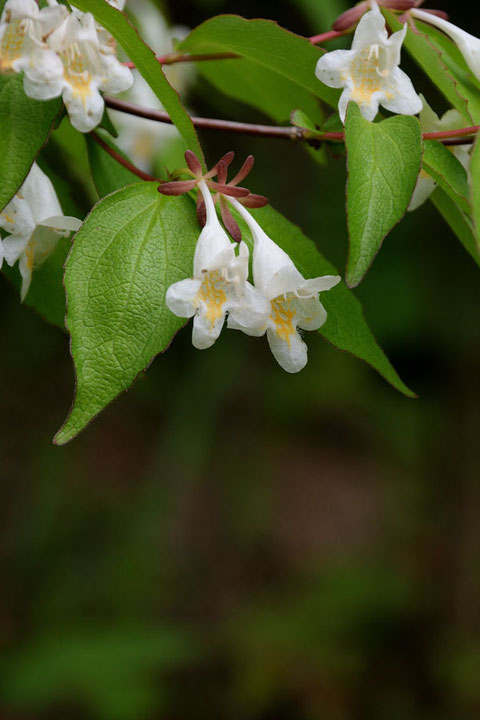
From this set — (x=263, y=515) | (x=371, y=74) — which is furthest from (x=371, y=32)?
(x=263, y=515)

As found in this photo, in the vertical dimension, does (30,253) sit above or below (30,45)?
below

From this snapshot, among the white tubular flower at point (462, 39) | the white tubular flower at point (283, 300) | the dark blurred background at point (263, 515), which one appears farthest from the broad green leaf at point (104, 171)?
the dark blurred background at point (263, 515)

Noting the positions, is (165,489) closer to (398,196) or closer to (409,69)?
(409,69)

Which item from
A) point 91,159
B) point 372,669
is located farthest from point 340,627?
point 91,159

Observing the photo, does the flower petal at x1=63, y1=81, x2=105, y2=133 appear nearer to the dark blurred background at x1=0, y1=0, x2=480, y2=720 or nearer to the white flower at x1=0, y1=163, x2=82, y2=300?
the white flower at x1=0, y1=163, x2=82, y2=300

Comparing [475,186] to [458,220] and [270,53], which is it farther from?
[270,53]

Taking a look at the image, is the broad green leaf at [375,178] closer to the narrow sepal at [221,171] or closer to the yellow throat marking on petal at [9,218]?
the narrow sepal at [221,171]
